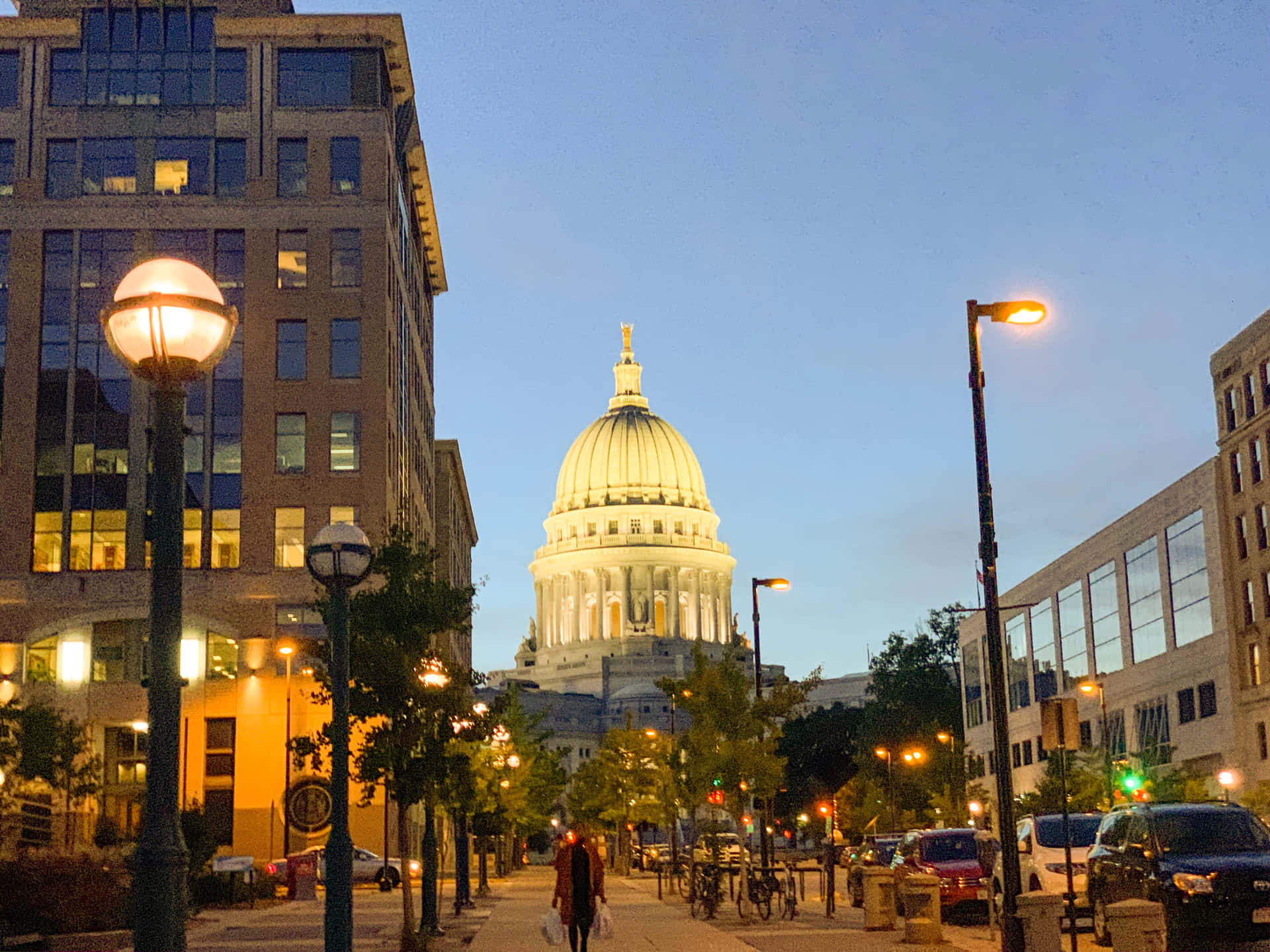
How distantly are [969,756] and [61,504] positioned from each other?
6050 cm

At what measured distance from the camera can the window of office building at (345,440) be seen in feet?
251

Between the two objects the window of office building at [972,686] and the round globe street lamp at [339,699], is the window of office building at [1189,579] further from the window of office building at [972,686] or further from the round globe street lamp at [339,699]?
the round globe street lamp at [339,699]

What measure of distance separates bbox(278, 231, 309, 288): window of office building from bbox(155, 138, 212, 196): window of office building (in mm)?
4143

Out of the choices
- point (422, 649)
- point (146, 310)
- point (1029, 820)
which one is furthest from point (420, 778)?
point (146, 310)

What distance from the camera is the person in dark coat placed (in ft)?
72.0

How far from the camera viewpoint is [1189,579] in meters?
83.0

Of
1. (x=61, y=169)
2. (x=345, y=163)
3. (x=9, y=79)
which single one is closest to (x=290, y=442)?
(x=345, y=163)

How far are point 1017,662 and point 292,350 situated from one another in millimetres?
56924

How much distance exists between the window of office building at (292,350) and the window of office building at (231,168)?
6487mm

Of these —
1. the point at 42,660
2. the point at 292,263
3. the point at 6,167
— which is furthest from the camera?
the point at 292,263

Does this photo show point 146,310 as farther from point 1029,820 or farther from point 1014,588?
point 1014,588

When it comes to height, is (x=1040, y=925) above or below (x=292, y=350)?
below

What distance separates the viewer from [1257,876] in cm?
2320

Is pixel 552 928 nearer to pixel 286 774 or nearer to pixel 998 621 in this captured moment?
pixel 998 621
